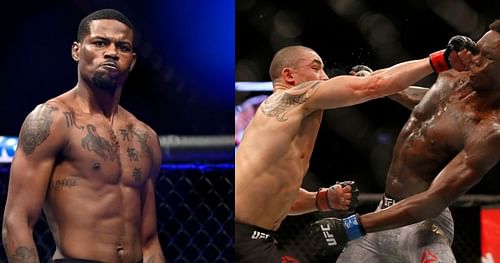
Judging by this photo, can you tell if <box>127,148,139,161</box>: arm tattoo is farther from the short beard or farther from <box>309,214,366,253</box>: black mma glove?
<box>309,214,366,253</box>: black mma glove

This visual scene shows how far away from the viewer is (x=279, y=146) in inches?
70.5

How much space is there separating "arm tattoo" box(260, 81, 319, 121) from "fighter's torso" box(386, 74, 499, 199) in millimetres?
368

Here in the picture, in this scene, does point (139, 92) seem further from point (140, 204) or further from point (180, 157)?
point (140, 204)

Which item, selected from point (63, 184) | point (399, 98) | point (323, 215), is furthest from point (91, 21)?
point (323, 215)

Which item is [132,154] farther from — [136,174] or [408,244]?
[408,244]

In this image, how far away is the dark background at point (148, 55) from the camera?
2191 millimetres

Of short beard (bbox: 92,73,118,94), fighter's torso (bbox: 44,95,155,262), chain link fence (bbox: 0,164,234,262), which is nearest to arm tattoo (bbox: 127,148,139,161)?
fighter's torso (bbox: 44,95,155,262)

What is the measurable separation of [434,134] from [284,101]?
16.3 inches

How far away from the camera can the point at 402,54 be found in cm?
221

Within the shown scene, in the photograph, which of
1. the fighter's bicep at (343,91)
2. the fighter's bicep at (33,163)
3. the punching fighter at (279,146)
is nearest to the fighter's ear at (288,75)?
the punching fighter at (279,146)

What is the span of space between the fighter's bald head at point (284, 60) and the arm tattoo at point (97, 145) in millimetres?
490

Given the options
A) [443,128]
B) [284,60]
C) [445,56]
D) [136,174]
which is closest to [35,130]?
[136,174]

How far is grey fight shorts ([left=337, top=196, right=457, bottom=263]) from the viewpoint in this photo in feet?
6.07

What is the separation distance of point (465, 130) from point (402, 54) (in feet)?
1.43
